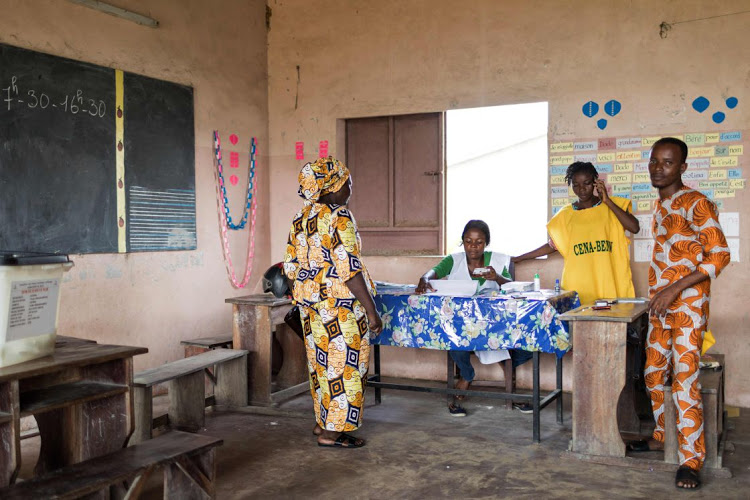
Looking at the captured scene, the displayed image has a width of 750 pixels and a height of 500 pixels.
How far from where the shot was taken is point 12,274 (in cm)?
266

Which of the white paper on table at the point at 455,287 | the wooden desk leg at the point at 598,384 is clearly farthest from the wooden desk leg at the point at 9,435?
the wooden desk leg at the point at 598,384

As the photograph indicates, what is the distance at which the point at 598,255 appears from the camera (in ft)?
16.4

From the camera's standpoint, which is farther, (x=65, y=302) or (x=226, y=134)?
(x=226, y=134)

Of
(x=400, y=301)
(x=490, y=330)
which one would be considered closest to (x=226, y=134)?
(x=400, y=301)

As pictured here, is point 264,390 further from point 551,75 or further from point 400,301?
point 551,75

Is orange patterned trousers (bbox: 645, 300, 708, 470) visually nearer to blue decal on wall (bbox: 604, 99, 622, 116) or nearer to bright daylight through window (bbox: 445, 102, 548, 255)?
blue decal on wall (bbox: 604, 99, 622, 116)

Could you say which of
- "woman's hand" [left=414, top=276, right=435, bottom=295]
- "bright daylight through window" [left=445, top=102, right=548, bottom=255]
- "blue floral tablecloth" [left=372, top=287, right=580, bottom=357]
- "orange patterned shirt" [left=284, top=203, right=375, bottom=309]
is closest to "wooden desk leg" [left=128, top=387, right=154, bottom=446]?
"orange patterned shirt" [left=284, top=203, right=375, bottom=309]

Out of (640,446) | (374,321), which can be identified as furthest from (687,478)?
(374,321)

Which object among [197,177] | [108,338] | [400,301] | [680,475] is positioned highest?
[197,177]

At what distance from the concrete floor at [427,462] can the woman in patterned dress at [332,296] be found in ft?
0.98

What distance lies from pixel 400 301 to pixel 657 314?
1720mm

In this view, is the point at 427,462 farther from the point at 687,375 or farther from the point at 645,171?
the point at 645,171

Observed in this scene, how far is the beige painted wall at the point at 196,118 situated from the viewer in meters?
5.03

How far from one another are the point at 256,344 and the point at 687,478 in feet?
10.4
